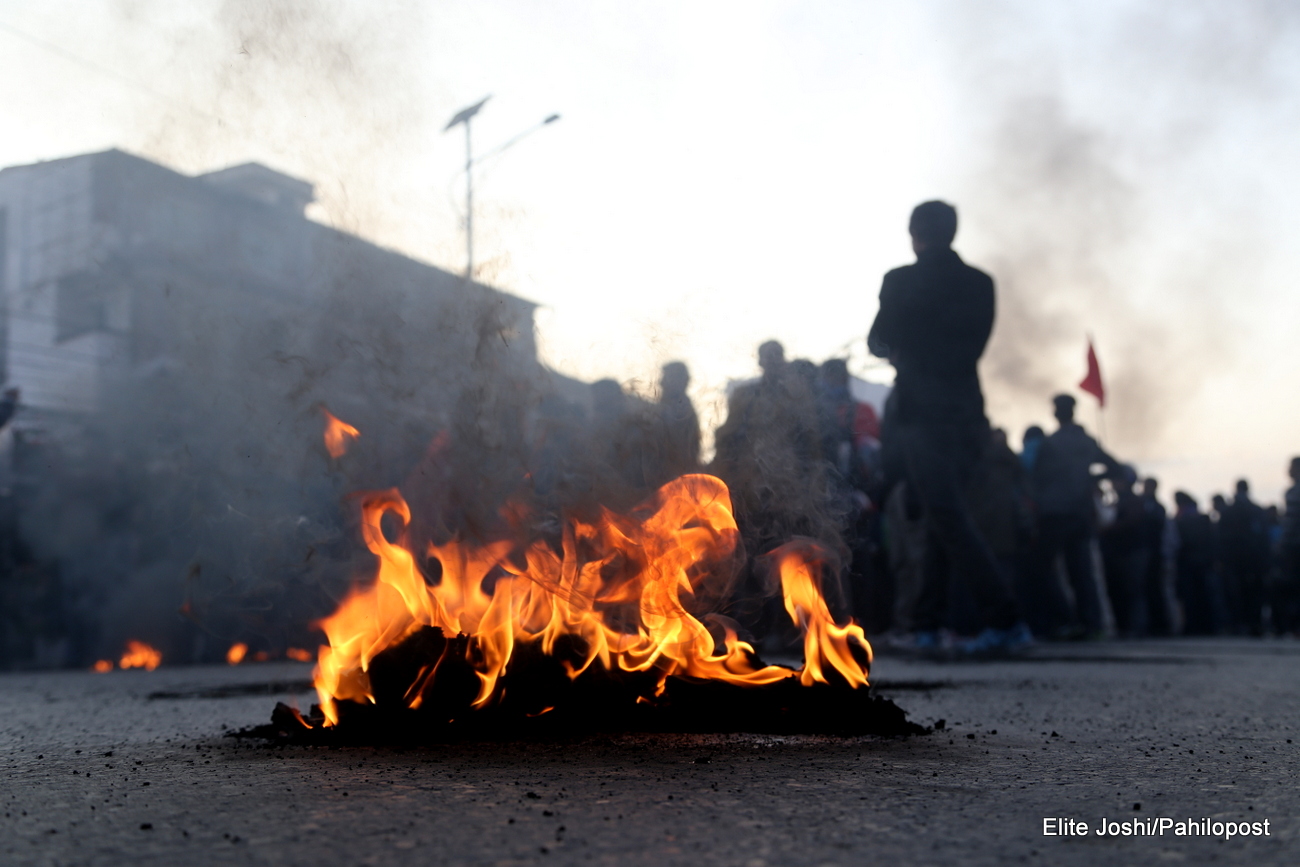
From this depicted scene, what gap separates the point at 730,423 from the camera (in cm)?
426

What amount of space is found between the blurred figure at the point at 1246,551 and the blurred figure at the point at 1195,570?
24 centimetres

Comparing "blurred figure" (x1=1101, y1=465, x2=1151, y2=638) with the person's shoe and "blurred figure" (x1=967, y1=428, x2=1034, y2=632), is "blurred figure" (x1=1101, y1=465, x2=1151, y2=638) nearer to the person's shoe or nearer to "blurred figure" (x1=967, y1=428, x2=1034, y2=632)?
"blurred figure" (x1=967, y1=428, x2=1034, y2=632)

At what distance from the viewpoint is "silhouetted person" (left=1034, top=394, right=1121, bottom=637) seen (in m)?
11.4

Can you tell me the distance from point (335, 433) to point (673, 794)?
192 centimetres

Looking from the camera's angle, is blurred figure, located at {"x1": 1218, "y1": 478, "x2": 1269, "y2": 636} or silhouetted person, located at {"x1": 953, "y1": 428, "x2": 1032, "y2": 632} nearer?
silhouetted person, located at {"x1": 953, "y1": 428, "x2": 1032, "y2": 632}

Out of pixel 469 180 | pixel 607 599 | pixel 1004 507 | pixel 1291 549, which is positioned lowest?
pixel 607 599

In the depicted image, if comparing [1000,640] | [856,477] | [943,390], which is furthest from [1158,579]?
[943,390]

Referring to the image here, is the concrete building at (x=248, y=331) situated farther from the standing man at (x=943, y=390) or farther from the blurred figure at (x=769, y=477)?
the standing man at (x=943, y=390)

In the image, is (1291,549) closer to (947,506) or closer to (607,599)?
(947,506)

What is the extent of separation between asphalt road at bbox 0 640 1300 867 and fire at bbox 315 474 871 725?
10.6 inches

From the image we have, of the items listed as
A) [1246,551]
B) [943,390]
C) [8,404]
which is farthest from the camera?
[1246,551]

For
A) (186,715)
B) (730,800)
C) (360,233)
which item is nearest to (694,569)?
(730,800)

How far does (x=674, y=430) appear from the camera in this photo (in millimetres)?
4168

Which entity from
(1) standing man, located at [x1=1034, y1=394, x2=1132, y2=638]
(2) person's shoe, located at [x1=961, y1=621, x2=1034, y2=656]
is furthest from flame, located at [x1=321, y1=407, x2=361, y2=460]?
→ (1) standing man, located at [x1=1034, y1=394, x2=1132, y2=638]
